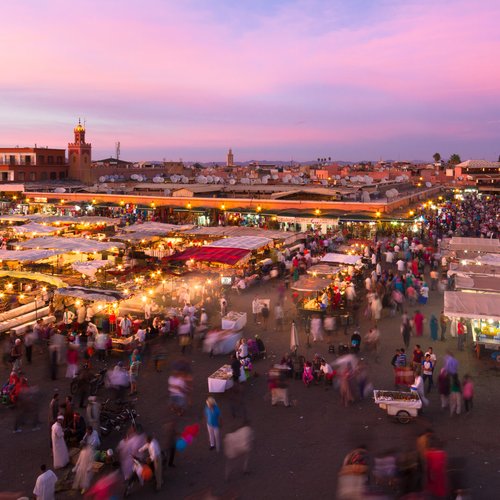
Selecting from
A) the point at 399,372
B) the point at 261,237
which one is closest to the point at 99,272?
the point at 261,237

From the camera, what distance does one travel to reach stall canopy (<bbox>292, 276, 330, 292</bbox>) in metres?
13.8

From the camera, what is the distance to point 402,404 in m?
8.07

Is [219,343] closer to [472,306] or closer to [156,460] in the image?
[156,460]

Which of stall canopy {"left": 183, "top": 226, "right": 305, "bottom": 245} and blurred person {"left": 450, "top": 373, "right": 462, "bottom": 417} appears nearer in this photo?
blurred person {"left": 450, "top": 373, "right": 462, "bottom": 417}

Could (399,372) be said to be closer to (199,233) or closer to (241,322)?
(241,322)

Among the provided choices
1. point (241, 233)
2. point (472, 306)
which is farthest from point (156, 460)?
point (241, 233)

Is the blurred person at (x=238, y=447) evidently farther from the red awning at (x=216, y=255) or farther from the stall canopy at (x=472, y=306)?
the red awning at (x=216, y=255)

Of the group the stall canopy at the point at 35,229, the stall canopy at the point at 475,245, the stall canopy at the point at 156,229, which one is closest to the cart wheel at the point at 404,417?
the stall canopy at the point at 475,245

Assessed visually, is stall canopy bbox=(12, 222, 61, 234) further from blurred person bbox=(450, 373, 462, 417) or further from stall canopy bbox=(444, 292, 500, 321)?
blurred person bbox=(450, 373, 462, 417)

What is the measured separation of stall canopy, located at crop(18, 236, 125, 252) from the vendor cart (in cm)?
1327

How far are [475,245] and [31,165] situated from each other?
1786 inches

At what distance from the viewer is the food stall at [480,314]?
10.8 m

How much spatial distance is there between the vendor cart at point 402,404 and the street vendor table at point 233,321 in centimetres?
500

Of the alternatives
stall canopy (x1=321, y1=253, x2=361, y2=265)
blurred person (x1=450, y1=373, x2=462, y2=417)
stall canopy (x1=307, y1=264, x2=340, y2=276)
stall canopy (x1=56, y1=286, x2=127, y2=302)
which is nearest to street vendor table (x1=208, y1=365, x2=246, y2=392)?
blurred person (x1=450, y1=373, x2=462, y2=417)
